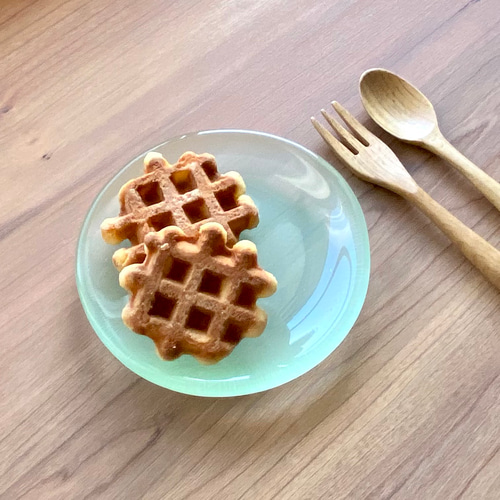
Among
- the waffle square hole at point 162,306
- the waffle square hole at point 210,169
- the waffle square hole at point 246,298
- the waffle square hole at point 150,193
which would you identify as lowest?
the waffle square hole at point 246,298

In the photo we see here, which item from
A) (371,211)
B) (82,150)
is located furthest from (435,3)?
(82,150)

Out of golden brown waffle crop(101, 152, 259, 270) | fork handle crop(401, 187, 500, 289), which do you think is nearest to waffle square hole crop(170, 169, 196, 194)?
golden brown waffle crop(101, 152, 259, 270)

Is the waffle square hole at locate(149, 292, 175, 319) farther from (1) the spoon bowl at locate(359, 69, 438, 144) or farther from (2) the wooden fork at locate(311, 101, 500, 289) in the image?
(1) the spoon bowl at locate(359, 69, 438, 144)

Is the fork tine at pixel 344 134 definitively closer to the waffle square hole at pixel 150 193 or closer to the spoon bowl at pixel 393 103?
the spoon bowl at pixel 393 103

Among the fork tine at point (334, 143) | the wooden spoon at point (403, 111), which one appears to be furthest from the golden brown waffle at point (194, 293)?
the wooden spoon at point (403, 111)

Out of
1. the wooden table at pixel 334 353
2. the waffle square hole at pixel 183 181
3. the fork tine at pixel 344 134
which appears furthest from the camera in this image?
the fork tine at pixel 344 134

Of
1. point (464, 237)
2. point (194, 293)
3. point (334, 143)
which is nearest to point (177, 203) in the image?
point (194, 293)
